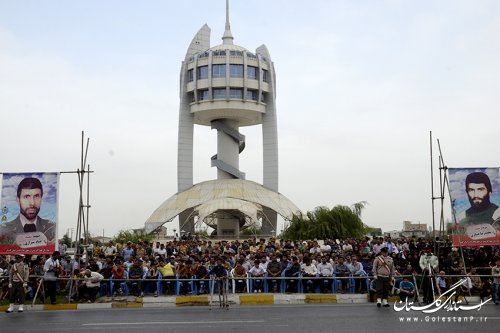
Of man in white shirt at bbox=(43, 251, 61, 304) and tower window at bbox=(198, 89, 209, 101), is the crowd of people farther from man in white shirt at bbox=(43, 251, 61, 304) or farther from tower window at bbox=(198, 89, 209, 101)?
tower window at bbox=(198, 89, 209, 101)

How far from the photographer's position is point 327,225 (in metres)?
43.2

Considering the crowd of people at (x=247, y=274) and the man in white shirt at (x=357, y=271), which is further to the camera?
the man in white shirt at (x=357, y=271)

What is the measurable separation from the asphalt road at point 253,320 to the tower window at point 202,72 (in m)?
47.3

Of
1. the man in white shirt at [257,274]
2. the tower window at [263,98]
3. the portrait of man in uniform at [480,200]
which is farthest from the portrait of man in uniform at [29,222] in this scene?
the tower window at [263,98]

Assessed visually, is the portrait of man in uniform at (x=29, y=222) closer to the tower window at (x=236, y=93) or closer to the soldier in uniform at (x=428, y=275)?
the soldier in uniform at (x=428, y=275)

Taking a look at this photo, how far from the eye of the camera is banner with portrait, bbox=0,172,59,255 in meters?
19.8

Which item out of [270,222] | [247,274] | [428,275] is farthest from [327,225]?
[428,275]

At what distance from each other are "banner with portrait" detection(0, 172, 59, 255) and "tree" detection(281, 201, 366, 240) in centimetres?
2517

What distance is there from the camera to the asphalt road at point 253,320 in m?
13.1

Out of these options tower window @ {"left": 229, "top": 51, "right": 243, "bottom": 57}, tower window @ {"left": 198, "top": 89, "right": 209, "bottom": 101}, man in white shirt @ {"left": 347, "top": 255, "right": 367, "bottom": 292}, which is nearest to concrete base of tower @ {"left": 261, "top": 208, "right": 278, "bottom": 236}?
tower window @ {"left": 198, "top": 89, "right": 209, "bottom": 101}

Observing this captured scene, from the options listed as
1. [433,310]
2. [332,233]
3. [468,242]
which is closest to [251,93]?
[332,233]

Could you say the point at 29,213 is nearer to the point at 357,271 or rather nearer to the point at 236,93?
the point at 357,271

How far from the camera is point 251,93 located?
2532 inches

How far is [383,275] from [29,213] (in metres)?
11.0
